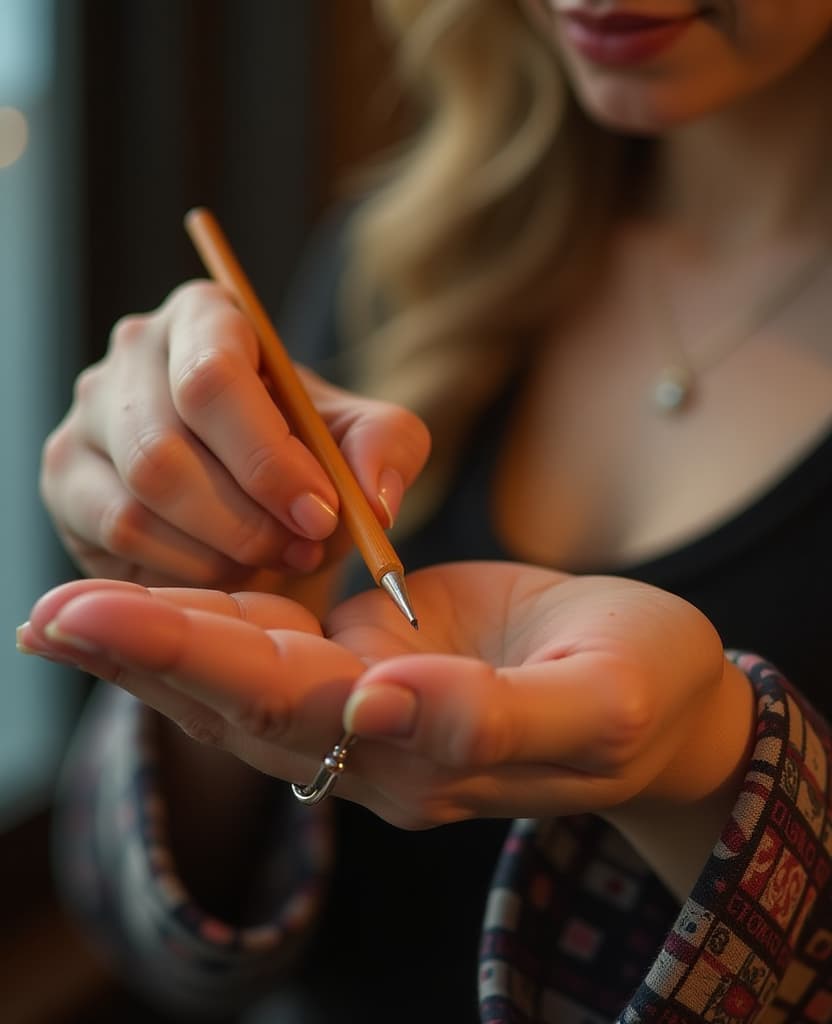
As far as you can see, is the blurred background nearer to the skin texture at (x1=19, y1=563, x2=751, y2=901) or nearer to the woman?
the woman

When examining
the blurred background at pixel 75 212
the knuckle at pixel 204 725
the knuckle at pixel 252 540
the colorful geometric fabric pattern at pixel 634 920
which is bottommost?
the blurred background at pixel 75 212

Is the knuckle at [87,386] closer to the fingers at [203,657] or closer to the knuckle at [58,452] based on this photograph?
the knuckle at [58,452]

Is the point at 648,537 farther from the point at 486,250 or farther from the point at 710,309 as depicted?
the point at 486,250

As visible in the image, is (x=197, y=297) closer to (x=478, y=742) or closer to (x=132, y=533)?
(x=132, y=533)

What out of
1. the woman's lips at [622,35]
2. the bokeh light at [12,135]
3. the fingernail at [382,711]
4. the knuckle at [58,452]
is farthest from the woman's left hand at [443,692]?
the bokeh light at [12,135]

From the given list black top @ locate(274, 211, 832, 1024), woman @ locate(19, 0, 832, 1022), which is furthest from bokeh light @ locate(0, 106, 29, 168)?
black top @ locate(274, 211, 832, 1024)

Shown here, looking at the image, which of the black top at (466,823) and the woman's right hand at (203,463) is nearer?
the woman's right hand at (203,463)

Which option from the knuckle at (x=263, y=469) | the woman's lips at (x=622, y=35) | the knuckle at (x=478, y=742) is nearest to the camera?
the knuckle at (x=478, y=742)
